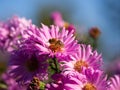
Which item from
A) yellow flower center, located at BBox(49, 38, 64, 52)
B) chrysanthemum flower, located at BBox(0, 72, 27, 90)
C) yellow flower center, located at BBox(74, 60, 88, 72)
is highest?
chrysanthemum flower, located at BBox(0, 72, 27, 90)

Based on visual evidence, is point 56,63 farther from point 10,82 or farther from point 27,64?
point 10,82

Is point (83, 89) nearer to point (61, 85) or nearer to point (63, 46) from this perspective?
point (61, 85)

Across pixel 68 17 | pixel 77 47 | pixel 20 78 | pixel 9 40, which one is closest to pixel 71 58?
pixel 77 47

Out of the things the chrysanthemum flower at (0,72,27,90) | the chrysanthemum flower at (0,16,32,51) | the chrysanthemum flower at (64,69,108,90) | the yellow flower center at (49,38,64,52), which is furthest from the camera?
the chrysanthemum flower at (0,72,27,90)

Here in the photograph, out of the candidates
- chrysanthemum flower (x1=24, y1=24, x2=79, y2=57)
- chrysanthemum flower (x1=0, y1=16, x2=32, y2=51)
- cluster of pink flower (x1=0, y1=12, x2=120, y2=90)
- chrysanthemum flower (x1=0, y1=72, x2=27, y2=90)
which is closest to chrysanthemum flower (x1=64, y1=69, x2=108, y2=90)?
cluster of pink flower (x1=0, y1=12, x2=120, y2=90)

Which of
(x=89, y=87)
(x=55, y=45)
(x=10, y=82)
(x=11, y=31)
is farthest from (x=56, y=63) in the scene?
(x=10, y=82)

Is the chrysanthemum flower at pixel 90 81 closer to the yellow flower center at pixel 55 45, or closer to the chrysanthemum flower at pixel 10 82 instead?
the yellow flower center at pixel 55 45

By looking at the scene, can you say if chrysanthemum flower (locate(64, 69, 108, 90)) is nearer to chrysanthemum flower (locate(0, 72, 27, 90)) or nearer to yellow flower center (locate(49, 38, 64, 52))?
yellow flower center (locate(49, 38, 64, 52))

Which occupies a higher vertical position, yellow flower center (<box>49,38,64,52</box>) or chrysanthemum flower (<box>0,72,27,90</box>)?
chrysanthemum flower (<box>0,72,27,90</box>)
